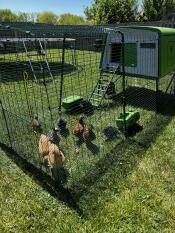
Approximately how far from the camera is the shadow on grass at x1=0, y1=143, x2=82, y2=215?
14.6ft

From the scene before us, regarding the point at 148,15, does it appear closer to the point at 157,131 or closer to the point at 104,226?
the point at 157,131

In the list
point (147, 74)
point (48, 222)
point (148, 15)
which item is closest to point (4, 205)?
point (48, 222)

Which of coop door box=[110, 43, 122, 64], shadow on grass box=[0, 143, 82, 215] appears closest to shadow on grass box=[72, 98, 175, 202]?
shadow on grass box=[0, 143, 82, 215]

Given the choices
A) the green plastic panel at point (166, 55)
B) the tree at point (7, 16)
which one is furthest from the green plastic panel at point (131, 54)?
the tree at point (7, 16)

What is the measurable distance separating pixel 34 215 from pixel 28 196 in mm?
467

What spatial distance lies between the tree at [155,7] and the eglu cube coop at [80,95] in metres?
25.2

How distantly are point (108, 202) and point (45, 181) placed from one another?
3.86ft

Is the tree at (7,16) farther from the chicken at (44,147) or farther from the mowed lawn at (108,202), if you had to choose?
the mowed lawn at (108,202)

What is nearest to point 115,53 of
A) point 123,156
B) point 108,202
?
point 123,156

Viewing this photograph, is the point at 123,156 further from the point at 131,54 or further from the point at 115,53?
the point at 115,53

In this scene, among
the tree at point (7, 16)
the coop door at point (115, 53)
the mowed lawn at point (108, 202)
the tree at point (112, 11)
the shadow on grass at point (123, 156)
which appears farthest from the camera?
the tree at point (7, 16)

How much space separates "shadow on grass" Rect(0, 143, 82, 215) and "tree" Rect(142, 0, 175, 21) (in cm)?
3196

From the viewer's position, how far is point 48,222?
13.4ft

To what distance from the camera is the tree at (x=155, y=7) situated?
33.7 m
